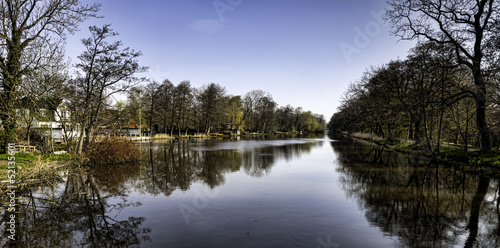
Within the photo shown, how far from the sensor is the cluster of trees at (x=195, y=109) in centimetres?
5469

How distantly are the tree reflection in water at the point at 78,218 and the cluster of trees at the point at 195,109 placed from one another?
24071mm

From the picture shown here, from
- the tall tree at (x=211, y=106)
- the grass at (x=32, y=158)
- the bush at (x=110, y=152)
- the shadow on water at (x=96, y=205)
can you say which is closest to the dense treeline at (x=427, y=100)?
the shadow on water at (x=96, y=205)

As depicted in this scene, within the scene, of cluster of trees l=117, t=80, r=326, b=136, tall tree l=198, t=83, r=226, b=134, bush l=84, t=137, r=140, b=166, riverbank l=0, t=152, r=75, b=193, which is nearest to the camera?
riverbank l=0, t=152, r=75, b=193

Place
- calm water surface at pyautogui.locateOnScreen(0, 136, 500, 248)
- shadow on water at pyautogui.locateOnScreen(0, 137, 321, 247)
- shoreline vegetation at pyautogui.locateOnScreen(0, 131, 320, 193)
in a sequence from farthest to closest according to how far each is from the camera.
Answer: shoreline vegetation at pyautogui.locateOnScreen(0, 131, 320, 193) < shadow on water at pyautogui.locateOnScreen(0, 137, 321, 247) < calm water surface at pyautogui.locateOnScreen(0, 136, 500, 248)

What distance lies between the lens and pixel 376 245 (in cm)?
625

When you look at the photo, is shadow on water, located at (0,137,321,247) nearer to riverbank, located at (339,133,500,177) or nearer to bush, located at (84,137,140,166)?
bush, located at (84,137,140,166)

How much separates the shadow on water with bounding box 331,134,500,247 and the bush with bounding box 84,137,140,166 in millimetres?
16358

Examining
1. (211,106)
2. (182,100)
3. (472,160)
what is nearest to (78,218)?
(472,160)

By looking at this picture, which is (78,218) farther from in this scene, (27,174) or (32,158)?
(32,158)

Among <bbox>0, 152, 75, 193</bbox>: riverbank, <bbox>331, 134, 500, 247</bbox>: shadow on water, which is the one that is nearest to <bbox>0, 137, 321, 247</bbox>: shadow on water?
<bbox>0, 152, 75, 193</bbox>: riverbank

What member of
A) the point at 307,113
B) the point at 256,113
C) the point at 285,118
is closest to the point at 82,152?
the point at 256,113

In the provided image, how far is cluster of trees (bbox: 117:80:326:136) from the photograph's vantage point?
Answer: 54688 millimetres

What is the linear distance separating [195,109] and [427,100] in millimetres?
52161

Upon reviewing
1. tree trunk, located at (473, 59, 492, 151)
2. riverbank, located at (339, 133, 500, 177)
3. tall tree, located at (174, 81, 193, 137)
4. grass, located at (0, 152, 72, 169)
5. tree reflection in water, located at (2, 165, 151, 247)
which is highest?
tall tree, located at (174, 81, 193, 137)
